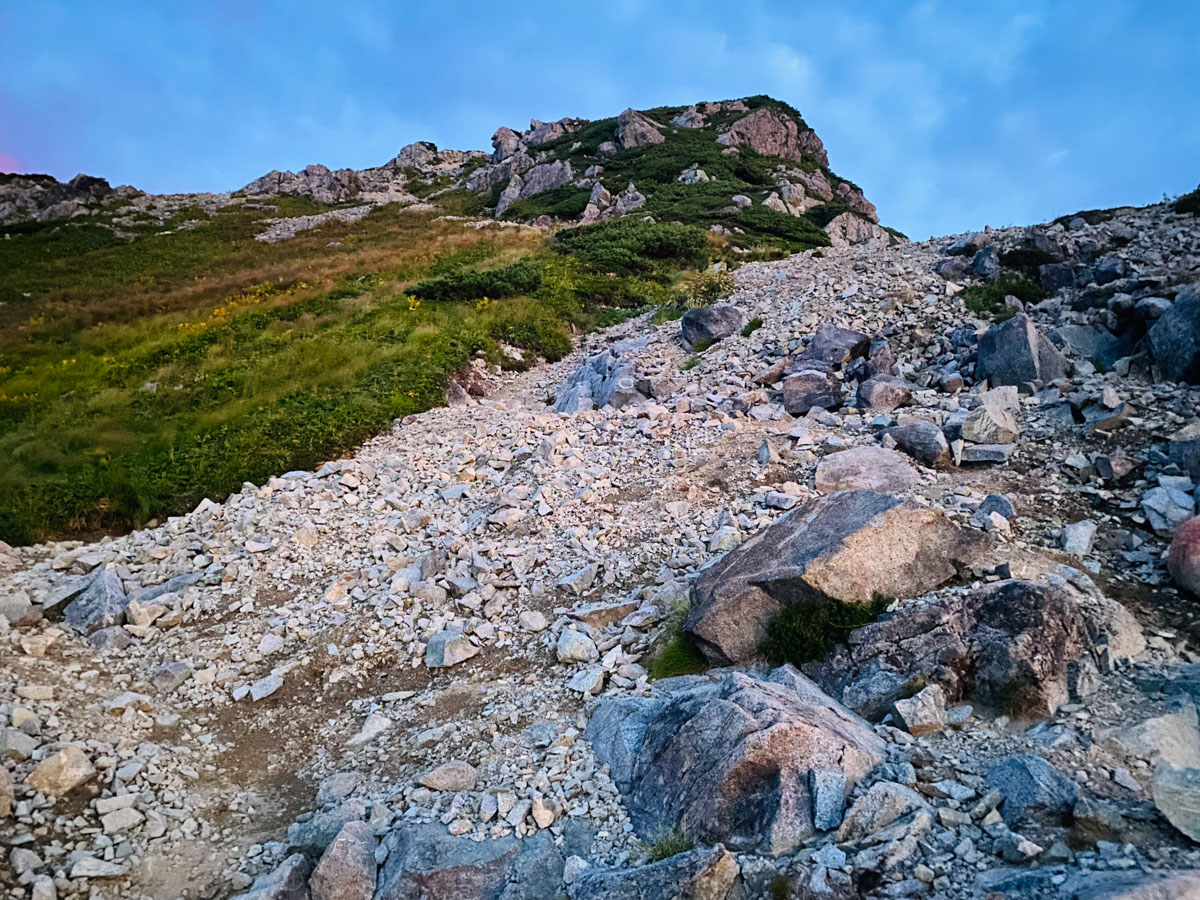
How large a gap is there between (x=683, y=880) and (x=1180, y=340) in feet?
39.0

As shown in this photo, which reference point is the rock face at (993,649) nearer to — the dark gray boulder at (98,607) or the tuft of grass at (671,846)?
the tuft of grass at (671,846)

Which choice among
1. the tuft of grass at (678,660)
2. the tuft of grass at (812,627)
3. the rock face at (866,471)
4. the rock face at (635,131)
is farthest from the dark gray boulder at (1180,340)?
the rock face at (635,131)

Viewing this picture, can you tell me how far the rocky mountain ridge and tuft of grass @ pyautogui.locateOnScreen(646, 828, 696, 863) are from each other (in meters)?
Result: 41.8

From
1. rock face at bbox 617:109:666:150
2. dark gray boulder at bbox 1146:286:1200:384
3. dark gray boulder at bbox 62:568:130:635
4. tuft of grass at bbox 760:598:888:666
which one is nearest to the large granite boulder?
tuft of grass at bbox 760:598:888:666

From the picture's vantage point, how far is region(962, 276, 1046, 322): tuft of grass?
49.9 ft

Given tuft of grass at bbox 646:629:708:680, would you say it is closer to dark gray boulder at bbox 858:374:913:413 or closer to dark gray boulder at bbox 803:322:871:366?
dark gray boulder at bbox 858:374:913:413

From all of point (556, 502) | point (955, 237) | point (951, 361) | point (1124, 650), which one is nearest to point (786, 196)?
point (955, 237)

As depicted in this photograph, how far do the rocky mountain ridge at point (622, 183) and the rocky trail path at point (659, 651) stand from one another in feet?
114

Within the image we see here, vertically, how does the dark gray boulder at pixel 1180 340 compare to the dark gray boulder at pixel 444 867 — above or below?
above

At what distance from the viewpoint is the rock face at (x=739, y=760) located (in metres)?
4.48

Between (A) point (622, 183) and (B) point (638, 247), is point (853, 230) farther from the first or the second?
(B) point (638, 247)

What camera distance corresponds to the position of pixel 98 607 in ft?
30.9

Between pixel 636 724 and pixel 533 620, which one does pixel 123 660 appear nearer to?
pixel 533 620

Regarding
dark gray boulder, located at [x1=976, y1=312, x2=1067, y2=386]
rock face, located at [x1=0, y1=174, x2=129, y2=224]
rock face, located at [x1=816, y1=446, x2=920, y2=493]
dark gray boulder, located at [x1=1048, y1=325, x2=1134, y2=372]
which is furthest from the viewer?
rock face, located at [x1=0, y1=174, x2=129, y2=224]
